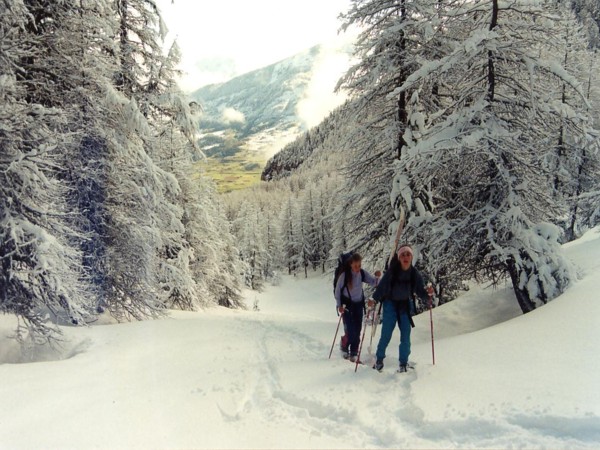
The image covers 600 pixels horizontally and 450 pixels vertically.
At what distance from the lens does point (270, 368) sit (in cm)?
699

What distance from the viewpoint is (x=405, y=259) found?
→ 6.43 meters

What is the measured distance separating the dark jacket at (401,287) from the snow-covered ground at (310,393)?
103cm

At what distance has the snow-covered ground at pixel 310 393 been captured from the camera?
4.41m

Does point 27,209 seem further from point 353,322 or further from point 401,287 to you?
point 401,287

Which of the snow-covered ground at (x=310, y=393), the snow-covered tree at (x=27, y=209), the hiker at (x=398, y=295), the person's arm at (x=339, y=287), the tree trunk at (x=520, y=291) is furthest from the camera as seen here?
the tree trunk at (x=520, y=291)

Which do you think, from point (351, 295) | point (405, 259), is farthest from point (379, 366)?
point (405, 259)

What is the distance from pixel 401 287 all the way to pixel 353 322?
151 centimetres

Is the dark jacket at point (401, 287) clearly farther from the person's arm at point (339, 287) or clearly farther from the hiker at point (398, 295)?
the person's arm at point (339, 287)

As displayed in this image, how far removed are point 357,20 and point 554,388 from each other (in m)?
11.5

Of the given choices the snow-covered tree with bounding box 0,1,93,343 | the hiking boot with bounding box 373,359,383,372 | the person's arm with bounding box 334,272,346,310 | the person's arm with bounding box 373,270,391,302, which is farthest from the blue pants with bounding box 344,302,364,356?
the snow-covered tree with bounding box 0,1,93,343

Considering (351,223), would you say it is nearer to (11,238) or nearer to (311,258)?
(11,238)

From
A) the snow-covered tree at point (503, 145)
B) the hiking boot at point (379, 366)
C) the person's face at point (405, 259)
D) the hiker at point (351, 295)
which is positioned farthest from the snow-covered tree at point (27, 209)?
the snow-covered tree at point (503, 145)

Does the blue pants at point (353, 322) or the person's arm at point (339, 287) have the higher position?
the person's arm at point (339, 287)

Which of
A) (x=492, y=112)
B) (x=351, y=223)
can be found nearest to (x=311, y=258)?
(x=351, y=223)
